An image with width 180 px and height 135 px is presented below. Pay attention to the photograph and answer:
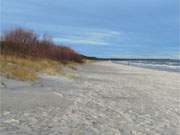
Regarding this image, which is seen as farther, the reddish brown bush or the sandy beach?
the reddish brown bush

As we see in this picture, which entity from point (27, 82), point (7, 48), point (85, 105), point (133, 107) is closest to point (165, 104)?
point (133, 107)

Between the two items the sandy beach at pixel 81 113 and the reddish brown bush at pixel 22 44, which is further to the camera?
the reddish brown bush at pixel 22 44

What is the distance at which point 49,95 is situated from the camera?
1215 centimetres

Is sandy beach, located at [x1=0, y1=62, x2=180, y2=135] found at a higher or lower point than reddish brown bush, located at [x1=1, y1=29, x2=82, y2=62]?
lower

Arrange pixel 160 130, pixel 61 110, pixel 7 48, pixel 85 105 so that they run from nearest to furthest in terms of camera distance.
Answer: pixel 160 130 → pixel 61 110 → pixel 85 105 → pixel 7 48

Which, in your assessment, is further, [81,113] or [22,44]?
[22,44]

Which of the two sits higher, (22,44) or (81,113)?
(22,44)

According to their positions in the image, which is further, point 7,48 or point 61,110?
point 7,48

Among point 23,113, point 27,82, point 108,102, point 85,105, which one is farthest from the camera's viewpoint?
point 27,82

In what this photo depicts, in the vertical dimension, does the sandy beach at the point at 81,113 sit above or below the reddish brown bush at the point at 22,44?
below

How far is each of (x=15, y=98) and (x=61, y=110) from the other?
1.87m

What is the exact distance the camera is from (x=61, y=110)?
9523 millimetres

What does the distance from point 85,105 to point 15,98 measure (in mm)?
1942

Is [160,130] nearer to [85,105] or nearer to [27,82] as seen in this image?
[85,105]
